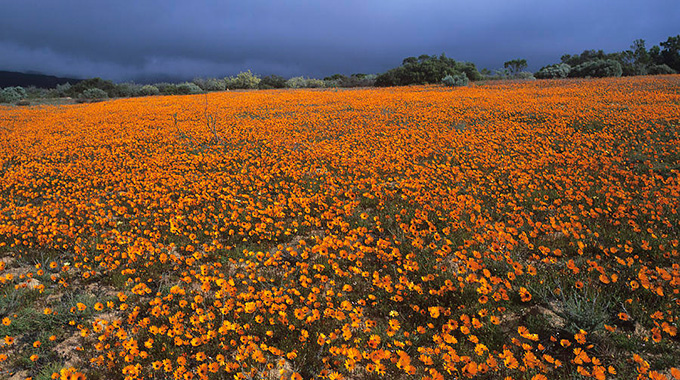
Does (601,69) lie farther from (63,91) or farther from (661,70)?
(63,91)

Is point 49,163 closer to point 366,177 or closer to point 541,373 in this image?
point 366,177

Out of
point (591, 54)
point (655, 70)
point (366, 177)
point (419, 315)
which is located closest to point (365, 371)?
point (419, 315)

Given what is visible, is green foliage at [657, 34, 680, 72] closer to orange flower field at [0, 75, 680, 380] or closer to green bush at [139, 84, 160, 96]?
orange flower field at [0, 75, 680, 380]

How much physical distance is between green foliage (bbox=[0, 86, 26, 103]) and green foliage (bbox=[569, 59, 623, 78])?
7284 centimetres

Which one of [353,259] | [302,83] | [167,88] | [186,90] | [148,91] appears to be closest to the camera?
[353,259]

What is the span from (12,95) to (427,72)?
56.5 metres

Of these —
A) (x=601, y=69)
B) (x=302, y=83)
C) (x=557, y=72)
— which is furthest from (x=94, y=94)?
(x=601, y=69)

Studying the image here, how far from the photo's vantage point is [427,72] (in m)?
45.9

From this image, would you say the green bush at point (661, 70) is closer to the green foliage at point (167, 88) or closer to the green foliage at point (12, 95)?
the green foliage at point (167, 88)

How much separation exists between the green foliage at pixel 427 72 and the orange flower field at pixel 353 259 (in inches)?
1379

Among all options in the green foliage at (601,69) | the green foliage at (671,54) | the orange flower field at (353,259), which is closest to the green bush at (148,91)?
the orange flower field at (353,259)

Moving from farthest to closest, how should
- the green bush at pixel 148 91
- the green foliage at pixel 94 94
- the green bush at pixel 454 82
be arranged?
1. the green bush at pixel 148 91
2. the green foliage at pixel 94 94
3. the green bush at pixel 454 82

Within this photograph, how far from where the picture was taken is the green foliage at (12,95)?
135 feet

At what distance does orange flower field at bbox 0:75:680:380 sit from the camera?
3.47 meters
